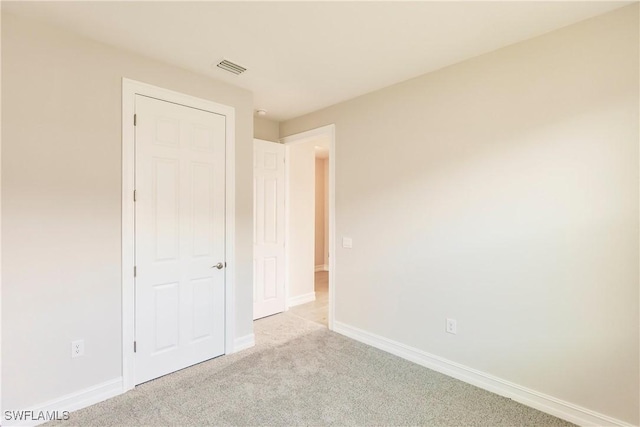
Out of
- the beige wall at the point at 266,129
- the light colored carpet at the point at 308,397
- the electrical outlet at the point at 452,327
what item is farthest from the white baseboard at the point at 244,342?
the beige wall at the point at 266,129

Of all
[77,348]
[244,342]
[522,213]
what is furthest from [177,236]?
[522,213]

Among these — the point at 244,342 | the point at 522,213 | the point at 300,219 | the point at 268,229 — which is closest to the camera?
the point at 522,213

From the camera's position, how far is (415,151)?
110 inches

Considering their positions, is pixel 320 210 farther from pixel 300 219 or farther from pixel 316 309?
pixel 316 309

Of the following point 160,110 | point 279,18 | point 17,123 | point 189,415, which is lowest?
point 189,415

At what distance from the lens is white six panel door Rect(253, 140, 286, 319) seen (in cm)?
388

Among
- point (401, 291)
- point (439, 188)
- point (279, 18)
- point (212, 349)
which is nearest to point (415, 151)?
point (439, 188)

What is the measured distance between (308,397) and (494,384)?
4.59ft

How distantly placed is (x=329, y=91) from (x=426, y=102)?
0.96 metres

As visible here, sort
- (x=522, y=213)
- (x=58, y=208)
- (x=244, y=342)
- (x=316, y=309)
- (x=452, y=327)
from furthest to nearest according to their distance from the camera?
(x=316, y=309)
(x=244, y=342)
(x=452, y=327)
(x=522, y=213)
(x=58, y=208)

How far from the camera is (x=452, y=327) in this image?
2.56 meters

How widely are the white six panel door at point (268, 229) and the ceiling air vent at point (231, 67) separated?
1184 mm

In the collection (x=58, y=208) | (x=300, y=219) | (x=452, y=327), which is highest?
(x=58, y=208)

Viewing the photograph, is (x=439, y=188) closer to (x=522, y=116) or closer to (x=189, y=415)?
(x=522, y=116)
